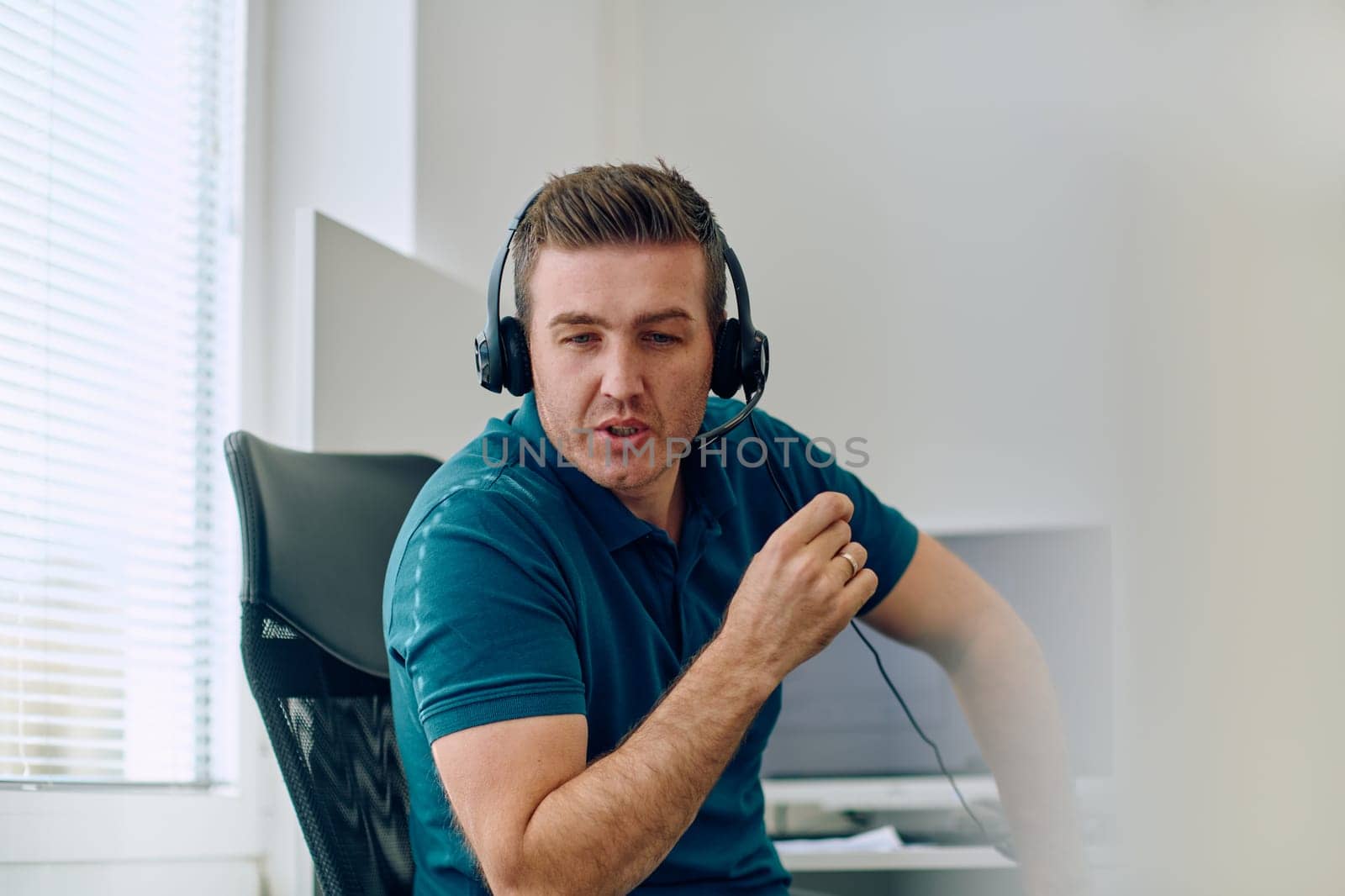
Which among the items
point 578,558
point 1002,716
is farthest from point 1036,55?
point 578,558

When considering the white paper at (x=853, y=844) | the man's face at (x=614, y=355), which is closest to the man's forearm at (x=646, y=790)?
the man's face at (x=614, y=355)

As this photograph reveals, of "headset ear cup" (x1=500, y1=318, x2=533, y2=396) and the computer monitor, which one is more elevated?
"headset ear cup" (x1=500, y1=318, x2=533, y2=396)

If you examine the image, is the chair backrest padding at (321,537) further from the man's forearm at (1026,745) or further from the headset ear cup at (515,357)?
the man's forearm at (1026,745)

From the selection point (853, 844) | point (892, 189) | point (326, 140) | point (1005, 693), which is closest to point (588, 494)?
point (1005, 693)

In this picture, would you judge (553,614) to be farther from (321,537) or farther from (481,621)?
(321,537)

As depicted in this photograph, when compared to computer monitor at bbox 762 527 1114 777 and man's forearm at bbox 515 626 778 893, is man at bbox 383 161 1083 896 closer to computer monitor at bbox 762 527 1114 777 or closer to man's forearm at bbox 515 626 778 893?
man's forearm at bbox 515 626 778 893

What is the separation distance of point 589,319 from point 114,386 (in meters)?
0.82

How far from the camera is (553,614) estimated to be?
1.02 m

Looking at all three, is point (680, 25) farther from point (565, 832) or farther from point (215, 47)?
point (565, 832)

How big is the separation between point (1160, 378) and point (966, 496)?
1.28 ft

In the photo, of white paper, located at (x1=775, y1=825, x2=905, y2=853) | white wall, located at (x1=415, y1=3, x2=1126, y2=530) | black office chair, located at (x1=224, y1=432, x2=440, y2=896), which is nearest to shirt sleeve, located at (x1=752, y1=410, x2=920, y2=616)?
black office chair, located at (x1=224, y1=432, x2=440, y2=896)

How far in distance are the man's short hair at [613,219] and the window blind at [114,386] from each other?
0.64 meters

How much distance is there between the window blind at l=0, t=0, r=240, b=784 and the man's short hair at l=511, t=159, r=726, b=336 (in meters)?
0.64

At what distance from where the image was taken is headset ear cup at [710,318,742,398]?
4.01 feet
